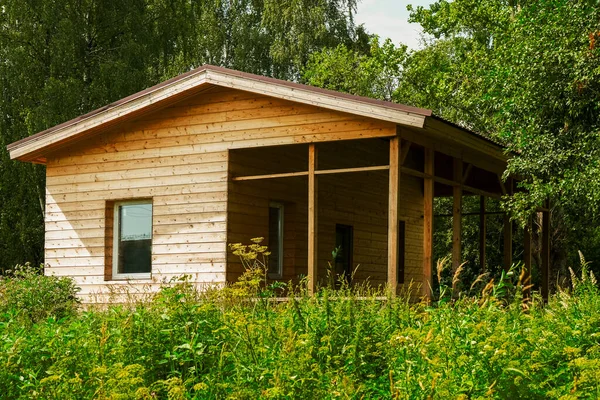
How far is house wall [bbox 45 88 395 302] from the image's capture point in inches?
543

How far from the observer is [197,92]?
14.7 m

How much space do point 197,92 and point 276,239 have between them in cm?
323

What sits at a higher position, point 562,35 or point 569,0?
point 569,0

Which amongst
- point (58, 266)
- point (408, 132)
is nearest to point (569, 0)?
point (408, 132)

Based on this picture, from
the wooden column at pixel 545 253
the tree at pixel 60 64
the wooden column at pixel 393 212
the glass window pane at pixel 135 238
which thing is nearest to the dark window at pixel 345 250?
the glass window pane at pixel 135 238

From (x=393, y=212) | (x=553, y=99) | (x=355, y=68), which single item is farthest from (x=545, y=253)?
(x=355, y=68)

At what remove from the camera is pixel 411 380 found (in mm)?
4938

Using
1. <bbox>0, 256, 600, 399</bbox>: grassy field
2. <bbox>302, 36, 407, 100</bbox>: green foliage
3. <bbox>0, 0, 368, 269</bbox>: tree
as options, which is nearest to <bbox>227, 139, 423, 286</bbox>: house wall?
<bbox>0, 256, 600, 399</bbox>: grassy field

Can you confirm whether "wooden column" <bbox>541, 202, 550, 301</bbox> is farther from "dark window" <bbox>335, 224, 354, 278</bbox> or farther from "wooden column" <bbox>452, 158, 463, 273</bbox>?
"wooden column" <bbox>452, 158, 463, 273</bbox>

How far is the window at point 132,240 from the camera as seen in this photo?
601 inches

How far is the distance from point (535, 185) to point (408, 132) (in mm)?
2781

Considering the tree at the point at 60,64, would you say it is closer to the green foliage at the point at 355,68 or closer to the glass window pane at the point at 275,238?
the green foliage at the point at 355,68

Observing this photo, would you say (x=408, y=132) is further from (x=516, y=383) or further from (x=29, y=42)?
(x=29, y=42)

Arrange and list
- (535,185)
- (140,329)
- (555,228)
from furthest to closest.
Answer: (555,228)
(535,185)
(140,329)
